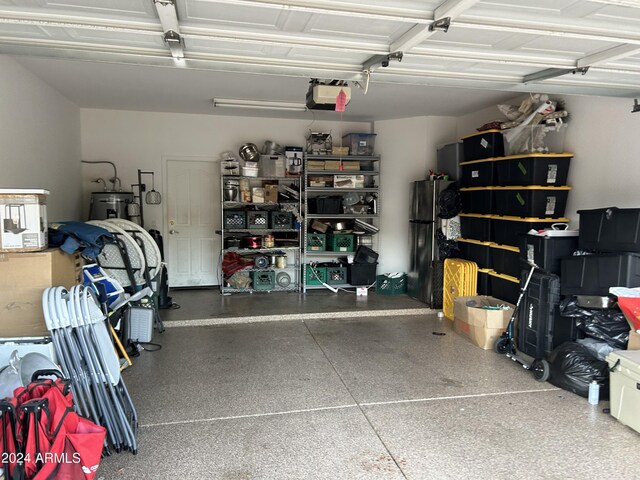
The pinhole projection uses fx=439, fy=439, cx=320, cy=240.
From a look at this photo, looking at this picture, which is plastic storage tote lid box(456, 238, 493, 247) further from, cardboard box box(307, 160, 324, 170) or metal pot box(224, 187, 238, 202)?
metal pot box(224, 187, 238, 202)

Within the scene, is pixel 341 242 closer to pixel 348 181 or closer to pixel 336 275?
pixel 336 275

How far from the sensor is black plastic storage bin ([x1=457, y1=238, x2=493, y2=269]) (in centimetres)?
523

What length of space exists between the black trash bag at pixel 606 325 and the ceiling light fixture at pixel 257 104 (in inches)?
172

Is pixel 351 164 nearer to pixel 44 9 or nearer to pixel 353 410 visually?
pixel 353 410

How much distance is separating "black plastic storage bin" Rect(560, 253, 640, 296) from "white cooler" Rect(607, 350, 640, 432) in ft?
2.06

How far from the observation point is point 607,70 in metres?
2.99

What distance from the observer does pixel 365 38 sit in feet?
8.11

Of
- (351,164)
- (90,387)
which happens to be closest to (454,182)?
(351,164)

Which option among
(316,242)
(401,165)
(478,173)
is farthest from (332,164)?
(478,173)

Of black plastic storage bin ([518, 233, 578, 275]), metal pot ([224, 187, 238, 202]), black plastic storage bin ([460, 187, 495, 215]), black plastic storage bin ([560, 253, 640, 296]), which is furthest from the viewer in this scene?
metal pot ([224, 187, 238, 202])

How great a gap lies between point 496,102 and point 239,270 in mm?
4344

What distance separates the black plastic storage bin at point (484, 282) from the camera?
519 cm

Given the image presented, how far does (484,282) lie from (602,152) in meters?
1.85

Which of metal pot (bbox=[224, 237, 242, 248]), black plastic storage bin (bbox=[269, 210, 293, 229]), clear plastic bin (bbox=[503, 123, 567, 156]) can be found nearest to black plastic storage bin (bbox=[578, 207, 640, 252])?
clear plastic bin (bbox=[503, 123, 567, 156])
